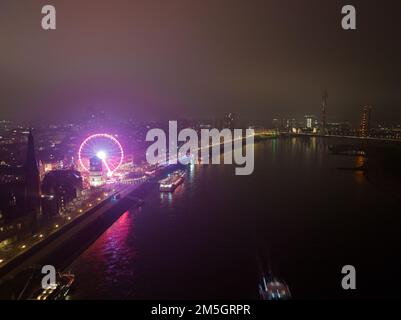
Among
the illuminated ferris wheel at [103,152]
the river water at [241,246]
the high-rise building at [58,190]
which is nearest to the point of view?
the river water at [241,246]

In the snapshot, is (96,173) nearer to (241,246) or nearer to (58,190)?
(58,190)

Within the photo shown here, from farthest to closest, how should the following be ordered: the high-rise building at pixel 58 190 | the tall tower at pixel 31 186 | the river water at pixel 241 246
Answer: the tall tower at pixel 31 186 < the high-rise building at pixel 58 190 < the river water at pixel 241 246

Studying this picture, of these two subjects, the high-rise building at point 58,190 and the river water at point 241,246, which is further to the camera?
the high-rise building at point 58,190

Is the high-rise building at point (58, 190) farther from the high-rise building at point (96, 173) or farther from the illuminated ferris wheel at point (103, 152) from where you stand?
the illuminated ferris wheel at point (103, 152)

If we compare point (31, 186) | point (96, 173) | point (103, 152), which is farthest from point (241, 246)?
point (103, 152)

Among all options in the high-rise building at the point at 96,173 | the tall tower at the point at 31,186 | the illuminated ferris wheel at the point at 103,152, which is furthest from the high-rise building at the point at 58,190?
the illuminated ferris wheel at the point at 103,152

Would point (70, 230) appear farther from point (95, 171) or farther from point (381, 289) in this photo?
point (95, 171)

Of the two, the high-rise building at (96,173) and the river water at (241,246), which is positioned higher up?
the high-rise building at (96,173)
